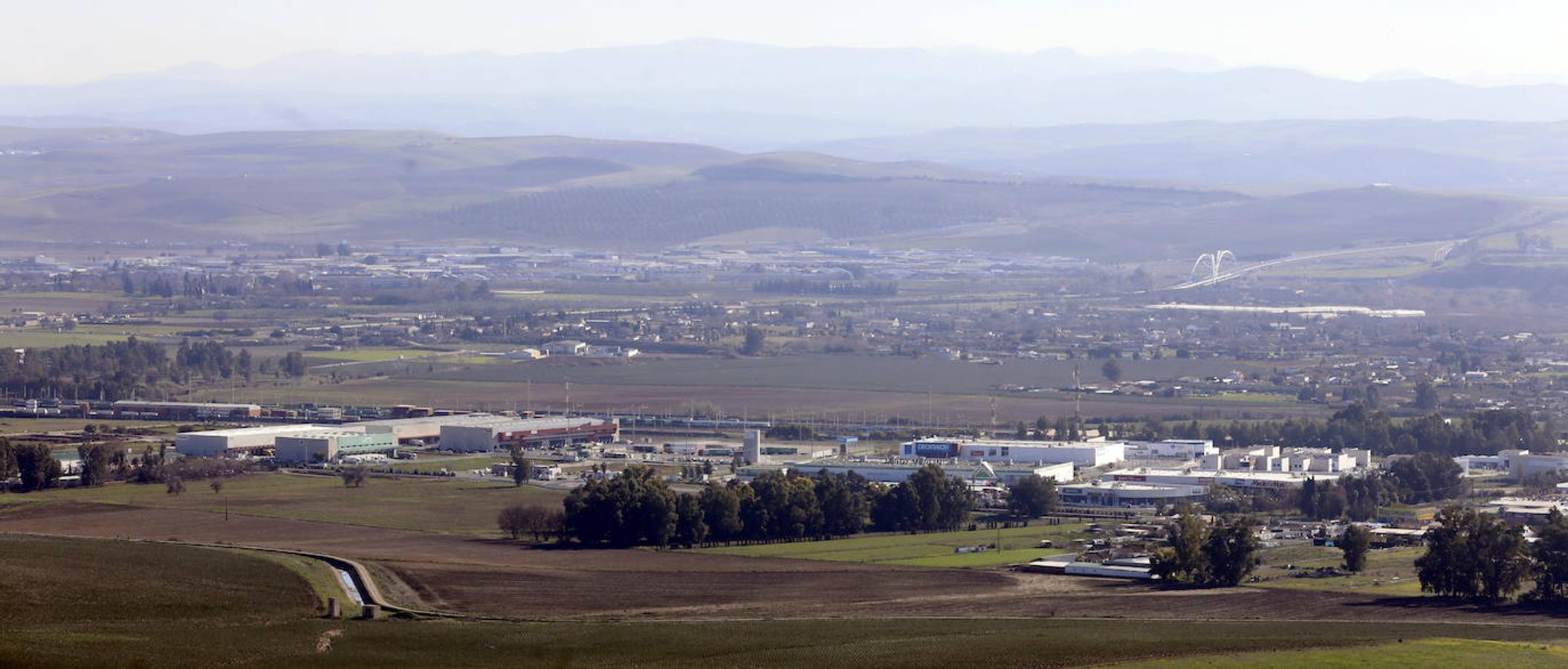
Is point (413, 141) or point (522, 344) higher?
point (413, 141)

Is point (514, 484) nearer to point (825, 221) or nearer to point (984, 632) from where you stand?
point (984, 632)

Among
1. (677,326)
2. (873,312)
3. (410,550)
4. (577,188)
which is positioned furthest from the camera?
Result: (577,188)

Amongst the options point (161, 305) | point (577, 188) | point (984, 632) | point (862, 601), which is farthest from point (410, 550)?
point (577, 188)

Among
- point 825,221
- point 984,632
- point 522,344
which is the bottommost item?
point 984,632

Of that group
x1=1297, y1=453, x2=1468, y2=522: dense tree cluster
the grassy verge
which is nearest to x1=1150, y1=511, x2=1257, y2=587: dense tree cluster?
x1=1297, y1=453, x2=1468, y2=522: dense tree cluster

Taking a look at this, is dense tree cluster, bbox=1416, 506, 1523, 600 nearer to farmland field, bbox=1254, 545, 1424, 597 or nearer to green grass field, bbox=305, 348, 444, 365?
farmland field, bbox=1254, 545, 1424, 597

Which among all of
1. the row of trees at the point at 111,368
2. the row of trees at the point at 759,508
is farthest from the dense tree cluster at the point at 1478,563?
the row of trees at the point at 111,368

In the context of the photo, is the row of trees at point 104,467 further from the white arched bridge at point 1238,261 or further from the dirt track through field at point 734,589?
the white arched bridge at point 1238,261
